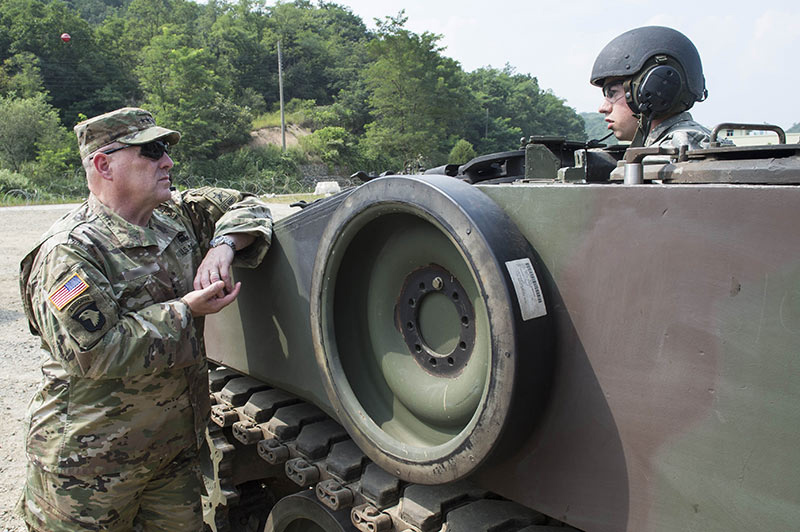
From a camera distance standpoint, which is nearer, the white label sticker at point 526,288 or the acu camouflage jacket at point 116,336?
the white label sticker at point 526,288

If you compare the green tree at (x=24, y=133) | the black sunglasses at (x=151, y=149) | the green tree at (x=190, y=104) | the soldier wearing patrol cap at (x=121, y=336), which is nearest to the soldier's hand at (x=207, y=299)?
the soldier wearing patrol cap at (x=121, y=336)

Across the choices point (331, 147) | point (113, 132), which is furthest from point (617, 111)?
point (331, 147)

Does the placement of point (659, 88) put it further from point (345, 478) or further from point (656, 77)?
point (345, 478)

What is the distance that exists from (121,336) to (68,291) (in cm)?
22

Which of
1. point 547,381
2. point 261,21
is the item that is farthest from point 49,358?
point 261,21

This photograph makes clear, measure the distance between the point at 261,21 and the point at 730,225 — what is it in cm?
8002

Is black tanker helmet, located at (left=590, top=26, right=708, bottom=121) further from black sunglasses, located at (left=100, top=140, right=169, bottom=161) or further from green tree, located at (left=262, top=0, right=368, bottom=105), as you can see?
green tree, located at (left=262, top=0, right=368, bottom=105)

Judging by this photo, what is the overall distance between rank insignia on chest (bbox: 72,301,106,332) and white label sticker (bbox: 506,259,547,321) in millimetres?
1367

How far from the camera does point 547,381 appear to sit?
1605 mm

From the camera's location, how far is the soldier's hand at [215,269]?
2.43 metres

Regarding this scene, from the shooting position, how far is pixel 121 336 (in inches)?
85.7

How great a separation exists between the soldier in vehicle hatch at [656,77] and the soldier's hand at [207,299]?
65.9 inches

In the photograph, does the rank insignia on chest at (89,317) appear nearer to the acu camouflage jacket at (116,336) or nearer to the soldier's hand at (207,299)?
the acu camouflage jacket at (116,336)

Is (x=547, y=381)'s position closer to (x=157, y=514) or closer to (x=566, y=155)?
(x=566, y=155)
